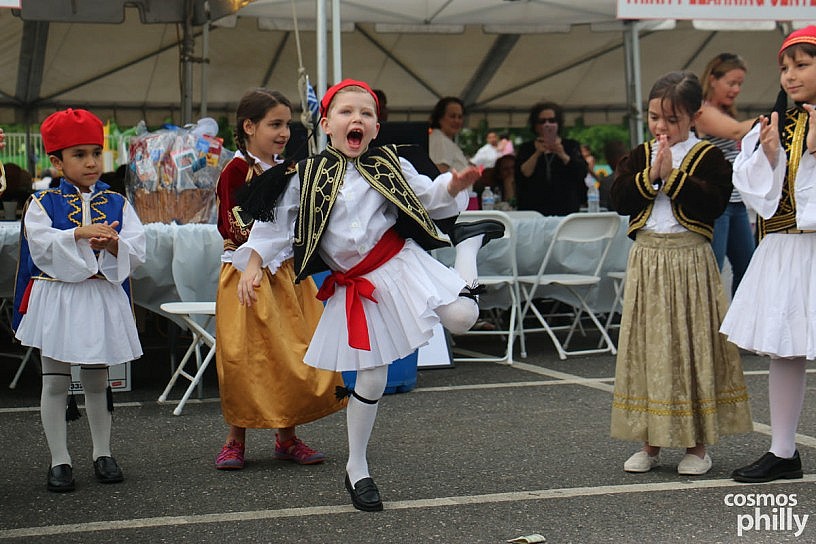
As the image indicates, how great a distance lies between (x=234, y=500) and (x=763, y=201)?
7.23 feet

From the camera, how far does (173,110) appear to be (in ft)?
41.1

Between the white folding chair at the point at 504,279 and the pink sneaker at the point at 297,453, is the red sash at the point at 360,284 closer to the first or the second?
the pink sneaker at the point at 297,453

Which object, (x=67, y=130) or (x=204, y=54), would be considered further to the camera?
(x=204, y=54)

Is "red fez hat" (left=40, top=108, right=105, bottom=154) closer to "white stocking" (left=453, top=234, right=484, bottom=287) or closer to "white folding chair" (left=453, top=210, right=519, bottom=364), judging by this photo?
"white stocking" (left=453, top=234, right=484, bottom=287)

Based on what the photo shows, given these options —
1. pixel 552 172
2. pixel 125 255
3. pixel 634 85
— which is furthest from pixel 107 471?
pixel 634 85

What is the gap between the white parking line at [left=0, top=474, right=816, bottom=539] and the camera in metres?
3.67

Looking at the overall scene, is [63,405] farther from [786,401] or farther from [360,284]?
[786,401]

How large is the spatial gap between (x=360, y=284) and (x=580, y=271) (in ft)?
14.4

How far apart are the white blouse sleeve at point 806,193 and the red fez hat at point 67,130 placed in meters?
2.69

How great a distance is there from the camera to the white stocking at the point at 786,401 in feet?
13.4

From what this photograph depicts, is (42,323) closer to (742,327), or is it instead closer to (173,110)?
(742,327)

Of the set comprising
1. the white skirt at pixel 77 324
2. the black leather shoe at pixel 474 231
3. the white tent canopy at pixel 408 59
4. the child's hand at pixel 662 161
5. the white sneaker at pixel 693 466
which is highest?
the white tent canopy at pixel 408 59

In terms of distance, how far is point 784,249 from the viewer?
402 cm

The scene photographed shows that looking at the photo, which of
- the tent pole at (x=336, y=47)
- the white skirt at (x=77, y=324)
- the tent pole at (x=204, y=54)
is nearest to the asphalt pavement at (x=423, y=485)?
the white skirt at (x=77, y=324)
